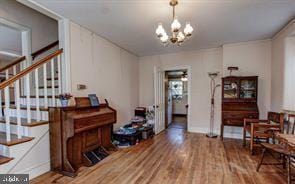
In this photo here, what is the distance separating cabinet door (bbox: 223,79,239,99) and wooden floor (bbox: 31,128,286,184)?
1.27m

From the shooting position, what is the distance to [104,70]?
4.11m

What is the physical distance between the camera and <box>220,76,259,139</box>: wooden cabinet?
4090mm

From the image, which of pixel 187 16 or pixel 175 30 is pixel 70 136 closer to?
pixel 175 30

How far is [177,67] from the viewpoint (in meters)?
5.46

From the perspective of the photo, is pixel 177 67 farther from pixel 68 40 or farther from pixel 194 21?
pixel 68 40

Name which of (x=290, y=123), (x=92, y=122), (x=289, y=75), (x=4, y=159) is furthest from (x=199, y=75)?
(x=4, y=159)

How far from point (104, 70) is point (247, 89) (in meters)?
3.77

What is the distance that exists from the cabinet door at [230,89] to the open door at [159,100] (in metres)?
1.90

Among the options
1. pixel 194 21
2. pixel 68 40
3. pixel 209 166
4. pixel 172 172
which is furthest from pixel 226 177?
pixel 68 40

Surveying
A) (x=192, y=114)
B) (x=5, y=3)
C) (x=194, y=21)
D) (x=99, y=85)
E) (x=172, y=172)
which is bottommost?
(x=172, y=172)

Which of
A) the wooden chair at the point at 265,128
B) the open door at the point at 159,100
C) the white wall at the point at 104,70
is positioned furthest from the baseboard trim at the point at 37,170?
the wooden chair at the point at 265,128

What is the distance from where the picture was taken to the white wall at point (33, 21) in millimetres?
3197

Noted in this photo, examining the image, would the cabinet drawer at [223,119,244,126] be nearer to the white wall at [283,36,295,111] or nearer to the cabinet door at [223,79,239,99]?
the cabinet door at [223,79,239,99]

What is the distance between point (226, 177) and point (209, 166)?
389 millimetres
